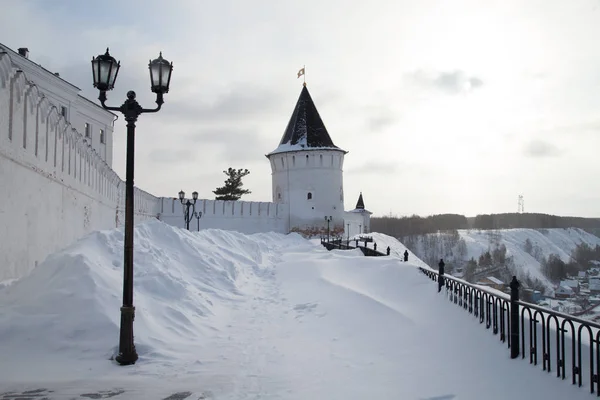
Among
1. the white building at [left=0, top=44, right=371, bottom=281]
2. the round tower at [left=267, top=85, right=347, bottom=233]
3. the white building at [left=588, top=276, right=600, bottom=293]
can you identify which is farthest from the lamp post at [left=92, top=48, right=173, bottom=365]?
the round tower at [left=267, top=85, right=347, bottom=233]

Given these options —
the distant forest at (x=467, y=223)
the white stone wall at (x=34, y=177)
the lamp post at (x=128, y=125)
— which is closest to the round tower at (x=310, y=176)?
the white stone wall at (x=34, y=177)

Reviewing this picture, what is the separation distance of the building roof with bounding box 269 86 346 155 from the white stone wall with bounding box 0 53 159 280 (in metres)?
26.2

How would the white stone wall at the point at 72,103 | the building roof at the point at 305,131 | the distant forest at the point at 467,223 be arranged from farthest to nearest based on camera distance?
the distant forest at the point at 467,223
the building roof at the point at 305,131
the white stone wall at the point at 72,103

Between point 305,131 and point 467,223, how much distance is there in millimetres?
97321

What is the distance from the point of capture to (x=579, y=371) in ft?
12.2

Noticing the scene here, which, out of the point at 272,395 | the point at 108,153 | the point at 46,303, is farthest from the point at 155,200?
the point at 272,395

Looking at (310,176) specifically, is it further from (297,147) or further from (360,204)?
(360,204)

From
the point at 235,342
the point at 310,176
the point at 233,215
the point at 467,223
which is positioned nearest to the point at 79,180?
the point at 235,342

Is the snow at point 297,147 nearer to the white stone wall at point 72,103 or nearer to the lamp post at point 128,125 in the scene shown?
the white stone wall at point 72,103

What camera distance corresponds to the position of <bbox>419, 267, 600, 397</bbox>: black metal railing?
3.75 m

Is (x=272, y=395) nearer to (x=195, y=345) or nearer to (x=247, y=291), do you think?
(x=195, y=345)

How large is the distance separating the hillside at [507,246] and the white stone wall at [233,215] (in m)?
30.3

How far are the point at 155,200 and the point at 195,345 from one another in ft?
94.8

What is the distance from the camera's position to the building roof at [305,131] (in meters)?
39.0
